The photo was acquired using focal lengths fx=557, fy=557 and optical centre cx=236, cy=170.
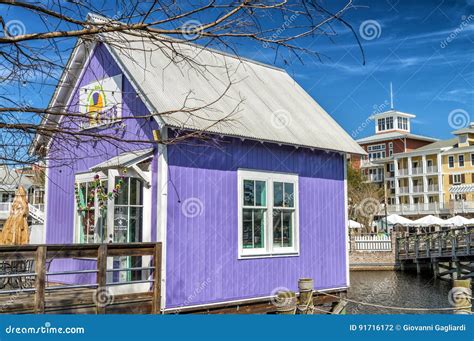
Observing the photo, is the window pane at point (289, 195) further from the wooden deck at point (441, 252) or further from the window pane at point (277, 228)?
the wooden deck at point (441, 252)

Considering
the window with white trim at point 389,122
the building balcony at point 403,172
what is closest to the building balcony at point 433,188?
the building balcony at point 403,172

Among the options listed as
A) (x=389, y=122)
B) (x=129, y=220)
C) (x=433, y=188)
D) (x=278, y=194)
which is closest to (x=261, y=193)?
(x=278, y=194)

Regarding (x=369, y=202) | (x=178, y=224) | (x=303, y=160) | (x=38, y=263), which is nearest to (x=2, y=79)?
(x=38, y=263)

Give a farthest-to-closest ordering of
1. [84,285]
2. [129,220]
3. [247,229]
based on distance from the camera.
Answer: [247,229], [129,220], [84,285]

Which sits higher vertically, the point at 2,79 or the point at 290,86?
the point at 290,86

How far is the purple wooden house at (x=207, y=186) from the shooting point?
1072 cm

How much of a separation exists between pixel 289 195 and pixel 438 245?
969 inches

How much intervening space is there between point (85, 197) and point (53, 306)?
4397 mm

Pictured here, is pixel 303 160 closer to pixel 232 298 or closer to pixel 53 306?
pixel 232 298

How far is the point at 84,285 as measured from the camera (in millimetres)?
8922

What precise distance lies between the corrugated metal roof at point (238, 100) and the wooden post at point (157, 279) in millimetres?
2352

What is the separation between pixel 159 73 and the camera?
12.2 metres

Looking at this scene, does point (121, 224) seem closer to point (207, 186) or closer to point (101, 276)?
point (207, 186)

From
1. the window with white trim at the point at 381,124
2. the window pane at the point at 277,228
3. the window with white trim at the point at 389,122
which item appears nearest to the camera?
the window pane at the point at 277,228
